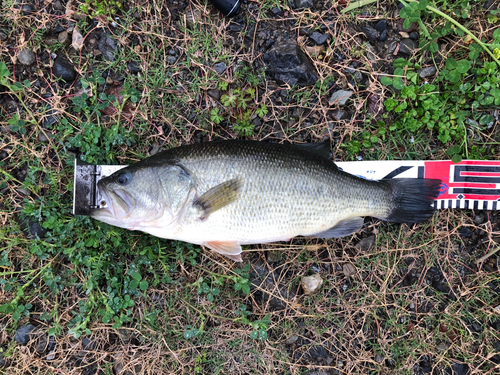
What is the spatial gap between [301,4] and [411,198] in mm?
2076

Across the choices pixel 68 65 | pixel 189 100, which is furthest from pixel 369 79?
pixel 68 65

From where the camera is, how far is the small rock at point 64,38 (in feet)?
9.80

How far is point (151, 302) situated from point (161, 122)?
169 cm

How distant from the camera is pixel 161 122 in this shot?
301cm

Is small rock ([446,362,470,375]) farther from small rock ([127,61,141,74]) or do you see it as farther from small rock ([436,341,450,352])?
small rock ([127,61,141,74])

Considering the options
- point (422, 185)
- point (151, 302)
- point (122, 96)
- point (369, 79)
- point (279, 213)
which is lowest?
point (151, 302)

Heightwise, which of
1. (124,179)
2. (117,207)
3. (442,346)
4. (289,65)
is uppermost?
(289,65)

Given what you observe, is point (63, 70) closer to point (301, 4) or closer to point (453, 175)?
point (301, 4)

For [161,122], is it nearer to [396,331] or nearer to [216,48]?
[216,48]

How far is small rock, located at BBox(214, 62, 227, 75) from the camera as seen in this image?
9.90ft

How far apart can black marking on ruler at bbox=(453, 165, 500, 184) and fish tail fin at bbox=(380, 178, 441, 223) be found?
0.27 meters

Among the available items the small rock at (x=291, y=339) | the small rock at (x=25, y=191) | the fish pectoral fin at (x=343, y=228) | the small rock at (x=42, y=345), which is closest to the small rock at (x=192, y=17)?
the small rock at (x=25, y=191)

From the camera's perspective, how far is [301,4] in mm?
3023

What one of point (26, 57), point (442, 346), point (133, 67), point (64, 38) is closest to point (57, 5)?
point (64, 38)
